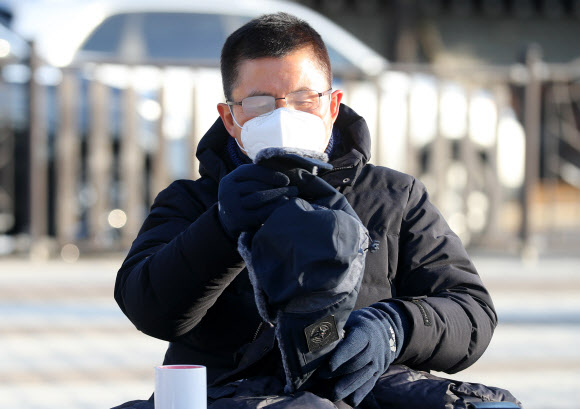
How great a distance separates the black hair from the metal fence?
2.94 m

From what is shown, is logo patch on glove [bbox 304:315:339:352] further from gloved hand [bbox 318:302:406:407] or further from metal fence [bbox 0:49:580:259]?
metal fence [bbox 0:49:580:259]

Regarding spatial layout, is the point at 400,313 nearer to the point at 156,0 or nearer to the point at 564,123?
the point at 156,0

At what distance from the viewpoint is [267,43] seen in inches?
73.9

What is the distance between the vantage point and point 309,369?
1582mm

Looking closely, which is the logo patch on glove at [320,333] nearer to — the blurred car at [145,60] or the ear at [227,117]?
the ear at [227,117]

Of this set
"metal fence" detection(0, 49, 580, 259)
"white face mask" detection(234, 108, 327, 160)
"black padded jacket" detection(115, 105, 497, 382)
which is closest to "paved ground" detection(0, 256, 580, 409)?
"metal fence" detection(0, 49, 580, 259)

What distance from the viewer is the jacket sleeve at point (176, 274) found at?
1681 mm

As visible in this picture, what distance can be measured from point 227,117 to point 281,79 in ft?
0.59

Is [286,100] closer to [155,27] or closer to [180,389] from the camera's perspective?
[180,389]

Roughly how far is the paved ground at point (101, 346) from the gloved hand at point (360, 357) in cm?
246

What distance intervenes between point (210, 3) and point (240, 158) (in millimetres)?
4662

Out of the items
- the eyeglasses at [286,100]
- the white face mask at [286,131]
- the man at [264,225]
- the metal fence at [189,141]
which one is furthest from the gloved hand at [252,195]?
the metal fence at [189,141]

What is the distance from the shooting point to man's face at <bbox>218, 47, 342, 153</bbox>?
184 centimetres

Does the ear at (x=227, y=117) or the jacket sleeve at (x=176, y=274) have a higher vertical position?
the ear at (x=227, y=117)
